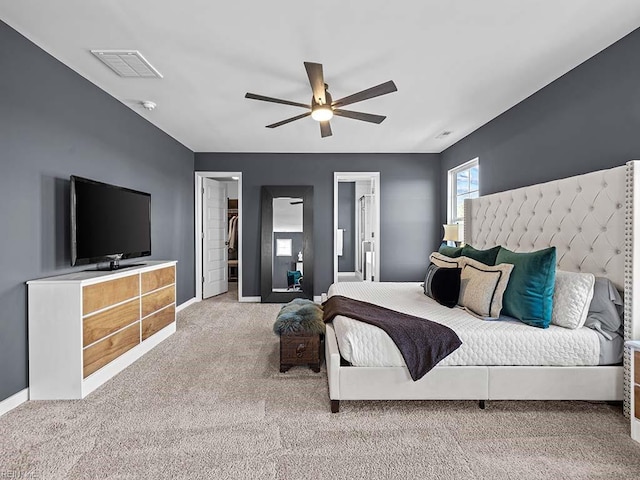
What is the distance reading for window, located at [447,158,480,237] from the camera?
4613 mm

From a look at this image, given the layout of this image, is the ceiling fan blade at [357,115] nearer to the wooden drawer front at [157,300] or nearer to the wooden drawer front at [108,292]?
the wooden drawer front at [108,292]

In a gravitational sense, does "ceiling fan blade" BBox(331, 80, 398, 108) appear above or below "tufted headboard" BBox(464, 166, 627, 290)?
above

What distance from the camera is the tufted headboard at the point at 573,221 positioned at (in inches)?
86.0

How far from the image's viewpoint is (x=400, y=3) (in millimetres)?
1974

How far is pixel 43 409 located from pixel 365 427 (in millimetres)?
2052

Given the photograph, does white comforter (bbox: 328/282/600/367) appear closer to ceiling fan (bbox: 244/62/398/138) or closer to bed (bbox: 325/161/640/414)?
bed (bbox: 325/161/640/414)

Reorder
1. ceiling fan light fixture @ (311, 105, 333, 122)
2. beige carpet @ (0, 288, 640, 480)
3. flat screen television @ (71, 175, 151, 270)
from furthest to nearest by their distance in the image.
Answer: ceiling fan light fixture @ (311, 105, 333, 122) < flat screen television @ (71, 175, 151, 270) < beige carpet @ (0, 288, 640, 480)

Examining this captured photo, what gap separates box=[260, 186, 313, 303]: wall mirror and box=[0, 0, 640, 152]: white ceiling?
2.00 meters

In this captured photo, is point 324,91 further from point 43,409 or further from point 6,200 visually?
point 43,409

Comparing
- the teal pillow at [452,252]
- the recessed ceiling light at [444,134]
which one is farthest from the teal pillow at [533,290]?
the recessed ceiling light at [444,134]

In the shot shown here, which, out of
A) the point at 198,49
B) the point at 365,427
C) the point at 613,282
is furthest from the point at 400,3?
the point at 365,427

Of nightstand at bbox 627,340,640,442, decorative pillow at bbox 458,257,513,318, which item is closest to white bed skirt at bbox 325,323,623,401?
nightstand at bbox 627,340,640,442

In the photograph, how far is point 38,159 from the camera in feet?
8.02

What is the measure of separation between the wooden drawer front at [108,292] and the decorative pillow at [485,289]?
9.08 feet
